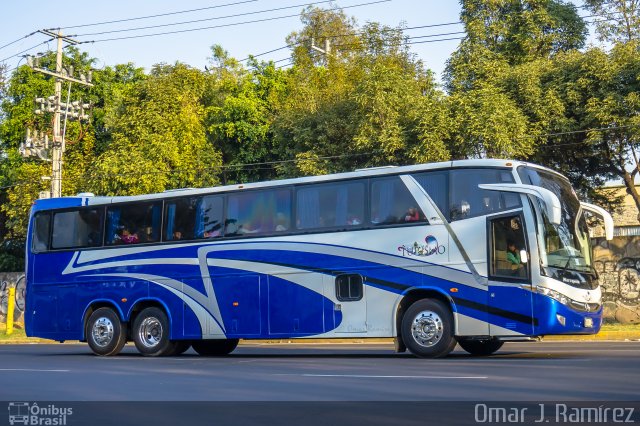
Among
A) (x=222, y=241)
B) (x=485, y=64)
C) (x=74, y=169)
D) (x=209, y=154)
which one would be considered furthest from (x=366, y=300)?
(x=74, y=169)

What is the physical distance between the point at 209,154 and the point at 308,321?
1052 inches

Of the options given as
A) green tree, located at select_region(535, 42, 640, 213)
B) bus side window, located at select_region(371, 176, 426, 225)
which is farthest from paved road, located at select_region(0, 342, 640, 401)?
green tree, located at select_region(535, 42, 640, 213)

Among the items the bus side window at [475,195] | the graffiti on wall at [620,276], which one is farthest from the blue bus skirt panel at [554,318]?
the graffiti on wall at [620,276]

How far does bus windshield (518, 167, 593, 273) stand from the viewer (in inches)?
637

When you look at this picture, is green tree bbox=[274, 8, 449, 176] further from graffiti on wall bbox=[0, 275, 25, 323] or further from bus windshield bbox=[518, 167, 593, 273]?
bus windshield bbox=[518, 167, 593, 273]

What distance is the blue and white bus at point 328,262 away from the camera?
1633 centimetres

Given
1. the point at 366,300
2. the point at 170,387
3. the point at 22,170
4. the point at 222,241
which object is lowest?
the point at 170,387

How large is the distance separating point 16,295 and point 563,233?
3023 cm

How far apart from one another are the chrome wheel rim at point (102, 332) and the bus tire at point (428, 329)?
7577 mm

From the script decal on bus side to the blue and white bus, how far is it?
0.02 meters

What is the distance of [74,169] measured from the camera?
1845 inches

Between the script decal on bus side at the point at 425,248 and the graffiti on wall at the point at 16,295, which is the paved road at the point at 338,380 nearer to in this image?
the script decal on bus side at the point at 425,248

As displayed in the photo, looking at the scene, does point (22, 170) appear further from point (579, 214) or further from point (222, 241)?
point (579, 214)

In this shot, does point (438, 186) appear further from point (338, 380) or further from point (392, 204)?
point (338, 380)
